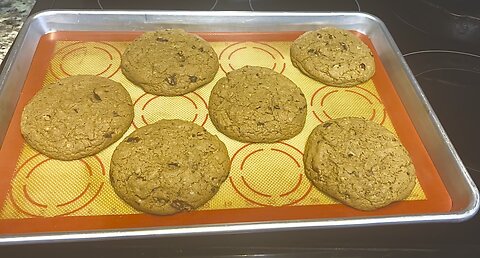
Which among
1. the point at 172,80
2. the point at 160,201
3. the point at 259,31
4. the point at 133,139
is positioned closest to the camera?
the point at 160,201

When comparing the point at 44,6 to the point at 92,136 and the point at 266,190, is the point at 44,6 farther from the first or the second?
the point at 266,190

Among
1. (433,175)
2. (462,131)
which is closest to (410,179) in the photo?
(433,175)

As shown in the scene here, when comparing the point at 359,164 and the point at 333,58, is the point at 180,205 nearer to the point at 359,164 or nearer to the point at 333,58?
the point at 359,164

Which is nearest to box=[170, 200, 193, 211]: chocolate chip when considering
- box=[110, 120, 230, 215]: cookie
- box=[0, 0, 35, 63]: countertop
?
box=[110, 120, 230, 215]: cookie

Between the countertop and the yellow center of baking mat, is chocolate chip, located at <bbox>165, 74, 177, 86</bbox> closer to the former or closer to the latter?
the yellow center of baking mat

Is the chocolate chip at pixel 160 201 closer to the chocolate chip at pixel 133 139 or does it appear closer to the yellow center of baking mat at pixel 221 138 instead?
the yellow center of baking mat at pixel 221 138

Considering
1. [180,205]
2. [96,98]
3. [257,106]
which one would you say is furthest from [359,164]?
[96,98]
